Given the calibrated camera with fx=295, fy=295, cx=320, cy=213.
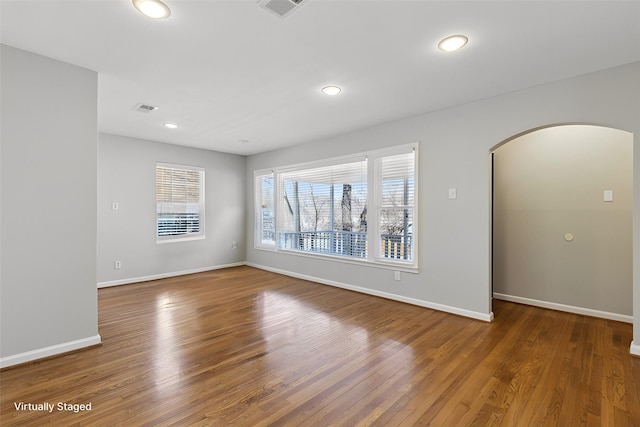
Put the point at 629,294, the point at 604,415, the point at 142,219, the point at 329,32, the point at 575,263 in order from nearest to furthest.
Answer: the point at 604,415 < the point at 329,32 < the point at 629,294 < the point at 575,263 < the point at 142,219

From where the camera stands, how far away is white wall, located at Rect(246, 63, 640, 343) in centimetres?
272

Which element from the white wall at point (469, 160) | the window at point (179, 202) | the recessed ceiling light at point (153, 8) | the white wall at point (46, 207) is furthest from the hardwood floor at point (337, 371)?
the recessed ceiling light at point (153, 8)

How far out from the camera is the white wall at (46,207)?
240cm

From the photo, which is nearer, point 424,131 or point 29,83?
point 29,83

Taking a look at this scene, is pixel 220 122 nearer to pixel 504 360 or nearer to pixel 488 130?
pixel 488 130

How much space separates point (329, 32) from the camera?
7.24ft

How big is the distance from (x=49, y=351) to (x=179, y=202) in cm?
381

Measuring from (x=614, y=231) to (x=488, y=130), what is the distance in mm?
1928

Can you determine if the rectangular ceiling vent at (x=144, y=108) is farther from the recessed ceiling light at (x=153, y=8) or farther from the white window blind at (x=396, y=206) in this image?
the white window blind at (x=396, y=206)

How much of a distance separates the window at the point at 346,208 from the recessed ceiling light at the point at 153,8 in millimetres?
3175

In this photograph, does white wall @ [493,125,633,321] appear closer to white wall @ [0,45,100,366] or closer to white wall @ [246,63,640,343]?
white wall @ [246,63,640,343]

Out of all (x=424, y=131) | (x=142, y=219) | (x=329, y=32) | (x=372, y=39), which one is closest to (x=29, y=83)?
(x=329, y=32)

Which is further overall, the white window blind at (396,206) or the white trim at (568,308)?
the white window blind at (396,206)

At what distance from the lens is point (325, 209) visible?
18.1 ft
